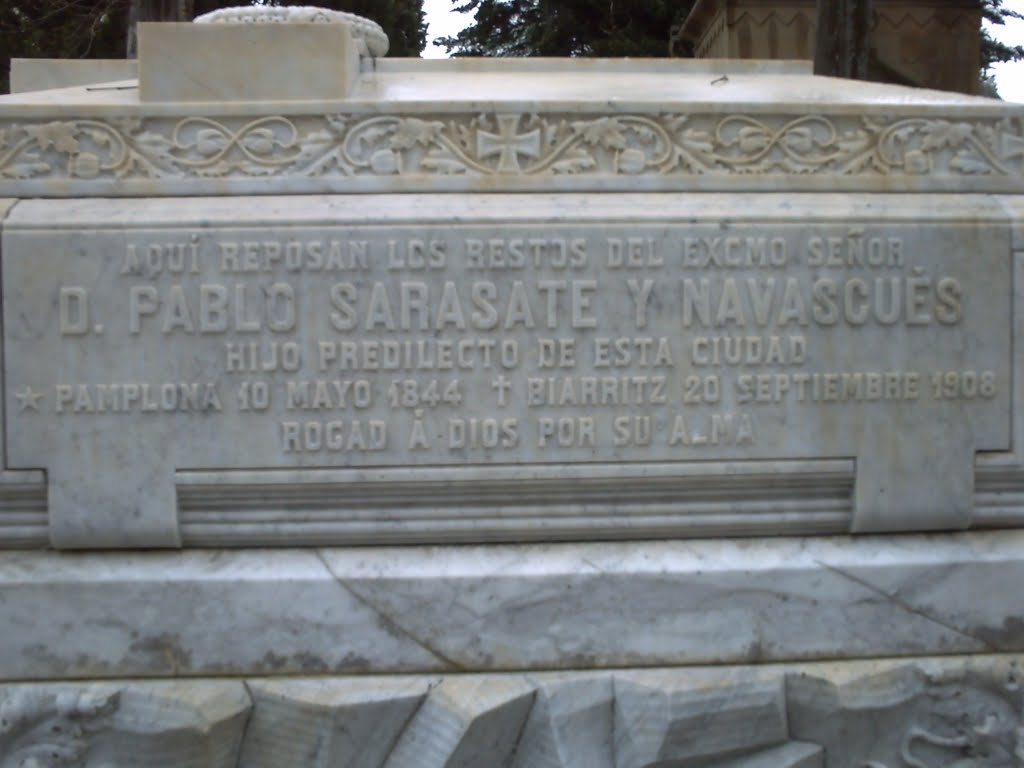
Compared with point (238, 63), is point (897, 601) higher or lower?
lower

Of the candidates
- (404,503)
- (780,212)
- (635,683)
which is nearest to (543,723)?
(635,683)

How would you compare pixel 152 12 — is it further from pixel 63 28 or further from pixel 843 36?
pixel 843 36

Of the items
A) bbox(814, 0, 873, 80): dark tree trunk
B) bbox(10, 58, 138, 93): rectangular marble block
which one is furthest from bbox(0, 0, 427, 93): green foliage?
bbox(10, 58, 138, 93): rectangular marble block

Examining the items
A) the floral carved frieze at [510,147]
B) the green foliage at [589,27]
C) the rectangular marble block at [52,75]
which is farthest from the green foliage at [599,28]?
the floral carved frieze at [510,147]

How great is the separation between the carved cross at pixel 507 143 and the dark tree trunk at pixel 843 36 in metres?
6.05

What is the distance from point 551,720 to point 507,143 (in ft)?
4.42

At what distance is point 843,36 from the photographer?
805 centimetres

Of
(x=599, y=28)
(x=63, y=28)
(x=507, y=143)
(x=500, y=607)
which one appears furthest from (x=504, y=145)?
(x=599, y=28)

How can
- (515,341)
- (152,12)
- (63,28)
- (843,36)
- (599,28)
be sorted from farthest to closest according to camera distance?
(599,28) < (63,28) < (152,12) < (843,36) < (515,341)

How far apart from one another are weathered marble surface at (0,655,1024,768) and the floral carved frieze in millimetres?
1186

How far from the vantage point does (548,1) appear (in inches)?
574

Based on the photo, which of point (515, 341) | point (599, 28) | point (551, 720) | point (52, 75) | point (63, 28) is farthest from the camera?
point (599, 28)

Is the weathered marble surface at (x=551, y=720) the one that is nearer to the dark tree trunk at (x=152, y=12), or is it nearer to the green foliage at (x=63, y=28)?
the dark tree trunk at (x=152, y=12)

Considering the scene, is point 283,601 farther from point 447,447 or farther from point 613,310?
point 613,310
